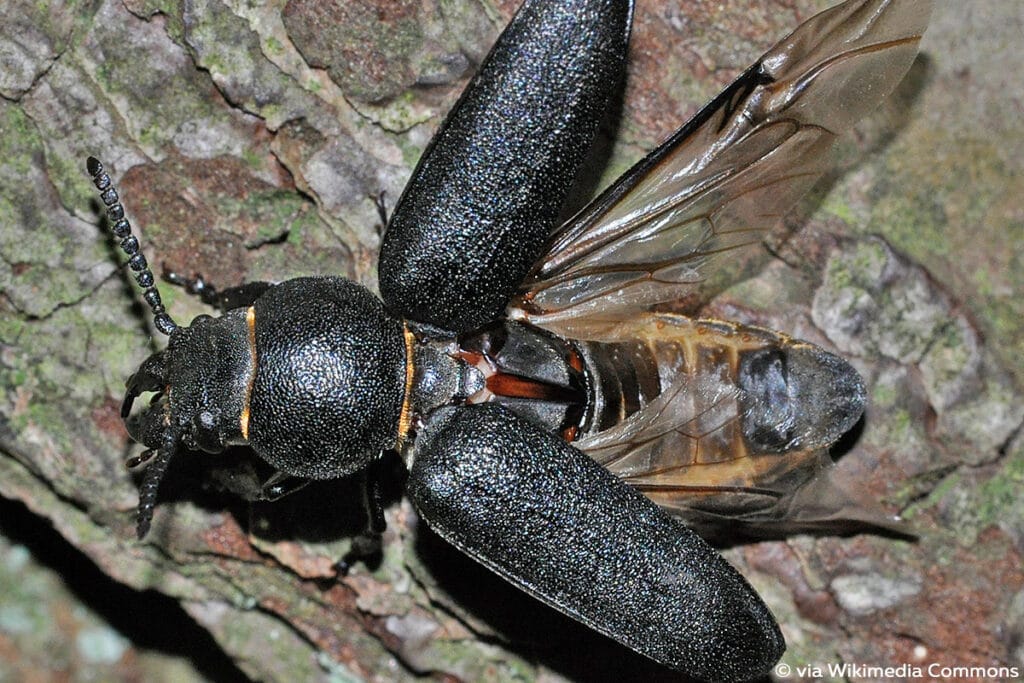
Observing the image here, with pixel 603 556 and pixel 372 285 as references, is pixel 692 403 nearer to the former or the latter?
pixel 603 556

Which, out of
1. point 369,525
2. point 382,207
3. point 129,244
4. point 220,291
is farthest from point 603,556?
point 129,244

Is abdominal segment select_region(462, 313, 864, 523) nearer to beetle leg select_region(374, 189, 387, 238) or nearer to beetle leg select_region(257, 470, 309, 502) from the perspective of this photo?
beetle leg select_region(374, 189, 387, 238)

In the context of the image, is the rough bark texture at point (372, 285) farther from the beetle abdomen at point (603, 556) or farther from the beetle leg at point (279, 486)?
the beetle abdomen at point (603, 556)

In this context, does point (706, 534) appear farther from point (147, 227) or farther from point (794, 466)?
point (147, 227)

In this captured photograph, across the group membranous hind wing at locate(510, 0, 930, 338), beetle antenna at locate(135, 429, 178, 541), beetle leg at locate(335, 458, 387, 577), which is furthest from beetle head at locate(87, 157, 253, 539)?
membranous hind wing at locate(510, 0, 930, 338)

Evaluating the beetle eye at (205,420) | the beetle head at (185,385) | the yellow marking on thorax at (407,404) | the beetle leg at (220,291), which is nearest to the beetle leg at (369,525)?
the yellow marking on thorax at (407,404)

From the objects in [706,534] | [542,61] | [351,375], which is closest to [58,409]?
[351,375]

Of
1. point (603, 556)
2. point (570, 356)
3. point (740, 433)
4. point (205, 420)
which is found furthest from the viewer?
point (570, 356)
